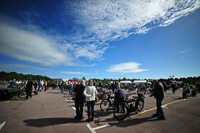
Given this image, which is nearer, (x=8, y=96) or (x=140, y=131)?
(x=140, y=131)

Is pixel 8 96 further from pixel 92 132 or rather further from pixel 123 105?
pixel 123 105

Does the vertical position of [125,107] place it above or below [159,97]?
below

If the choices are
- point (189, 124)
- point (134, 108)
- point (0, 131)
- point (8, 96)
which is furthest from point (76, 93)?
point (8, 96)

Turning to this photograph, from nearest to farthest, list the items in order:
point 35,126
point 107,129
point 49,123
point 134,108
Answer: point 107,129 → point 35,126 → point 49,123 → point 134,108

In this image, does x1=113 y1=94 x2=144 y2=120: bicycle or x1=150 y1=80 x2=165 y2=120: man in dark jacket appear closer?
x1=150 y1=80 x2=165 y2=120: man in dark jacket

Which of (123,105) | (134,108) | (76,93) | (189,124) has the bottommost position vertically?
(189,124)

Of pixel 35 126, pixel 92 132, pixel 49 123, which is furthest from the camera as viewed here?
pixel 49 123

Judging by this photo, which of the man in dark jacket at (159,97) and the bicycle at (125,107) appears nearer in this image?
the man in dark jacket at (159,97)

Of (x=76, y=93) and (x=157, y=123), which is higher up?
(x=76, y=93)

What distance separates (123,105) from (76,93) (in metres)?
2.45

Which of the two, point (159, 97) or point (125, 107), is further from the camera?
point (125, 107)

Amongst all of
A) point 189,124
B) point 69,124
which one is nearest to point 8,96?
point 69,124

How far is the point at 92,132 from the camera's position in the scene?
3.23 m

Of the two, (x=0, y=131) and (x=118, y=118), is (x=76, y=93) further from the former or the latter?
(x=0, y=131)
